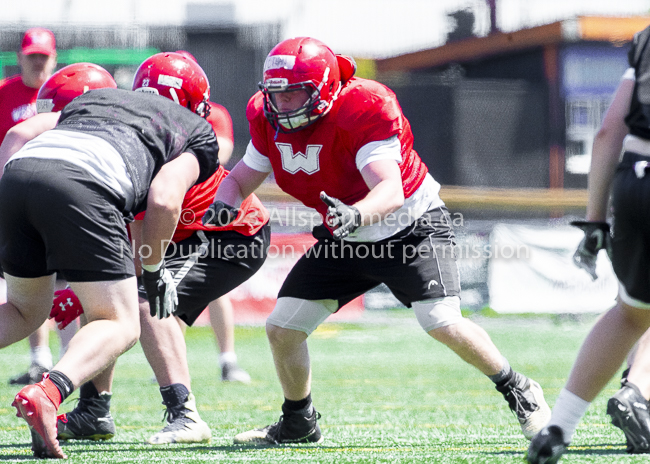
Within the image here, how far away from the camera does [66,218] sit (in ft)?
9.98

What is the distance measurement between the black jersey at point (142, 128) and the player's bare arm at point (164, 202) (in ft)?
0.15

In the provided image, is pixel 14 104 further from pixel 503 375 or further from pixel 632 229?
pixel 632 229

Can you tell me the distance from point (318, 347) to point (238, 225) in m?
4.94

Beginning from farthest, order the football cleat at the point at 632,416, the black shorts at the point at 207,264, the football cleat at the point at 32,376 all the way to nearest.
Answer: the football cleat at the point at 32,376 < the black shorts at the point at 207,264 < the football cleat at the point at 632,416

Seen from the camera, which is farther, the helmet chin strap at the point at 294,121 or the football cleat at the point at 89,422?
the football cleat at the point at 89,422

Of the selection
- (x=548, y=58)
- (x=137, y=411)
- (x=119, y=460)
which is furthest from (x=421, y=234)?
(x=548, y=58)

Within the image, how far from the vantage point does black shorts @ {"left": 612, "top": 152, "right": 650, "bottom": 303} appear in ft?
8.61

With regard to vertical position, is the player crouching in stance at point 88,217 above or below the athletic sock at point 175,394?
above

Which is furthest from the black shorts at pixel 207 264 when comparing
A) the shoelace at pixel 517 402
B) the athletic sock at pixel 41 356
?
the athletic sock at pixel 41 356

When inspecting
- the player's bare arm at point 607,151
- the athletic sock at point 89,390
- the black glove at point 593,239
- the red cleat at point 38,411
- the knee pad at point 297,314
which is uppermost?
the player's bare arm at point 607,151

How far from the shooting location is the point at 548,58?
2009cm

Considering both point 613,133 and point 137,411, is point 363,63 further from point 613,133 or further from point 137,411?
point 613,133

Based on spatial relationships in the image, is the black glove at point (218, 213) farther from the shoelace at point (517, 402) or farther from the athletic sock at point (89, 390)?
the shoelace at point (517, 402)

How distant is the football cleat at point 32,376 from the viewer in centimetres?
571
